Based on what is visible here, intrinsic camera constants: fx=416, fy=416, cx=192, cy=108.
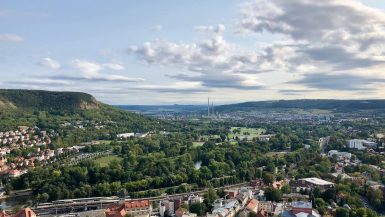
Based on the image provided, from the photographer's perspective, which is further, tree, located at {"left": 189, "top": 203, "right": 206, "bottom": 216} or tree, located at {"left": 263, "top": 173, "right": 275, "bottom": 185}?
tree, located at {"left": 263, "top": 173, "right": 275, "bottom": 185}

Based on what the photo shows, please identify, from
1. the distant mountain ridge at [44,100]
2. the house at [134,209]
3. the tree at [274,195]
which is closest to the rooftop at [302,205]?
the tree at [274,195]

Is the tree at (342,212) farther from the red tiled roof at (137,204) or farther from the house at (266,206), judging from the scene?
the red tiled roof at (137,204)

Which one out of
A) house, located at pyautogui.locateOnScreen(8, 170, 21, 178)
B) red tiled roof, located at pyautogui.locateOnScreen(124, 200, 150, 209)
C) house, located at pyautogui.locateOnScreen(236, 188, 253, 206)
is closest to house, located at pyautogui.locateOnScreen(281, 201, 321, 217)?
house, located at pyautogui.locateOnScreen(236, 188, 253, 206)

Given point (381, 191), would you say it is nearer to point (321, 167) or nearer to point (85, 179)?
point (321, 167)

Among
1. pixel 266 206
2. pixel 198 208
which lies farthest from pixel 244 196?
pixel 198 208

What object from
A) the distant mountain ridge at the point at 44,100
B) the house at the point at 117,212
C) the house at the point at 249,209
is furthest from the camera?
the distant mountain ridge at the point at 44,100

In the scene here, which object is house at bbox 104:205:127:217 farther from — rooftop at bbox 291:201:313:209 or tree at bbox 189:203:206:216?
rooftop at bbox 291:201:313:209

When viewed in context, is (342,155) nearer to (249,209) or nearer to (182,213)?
(249,209)
